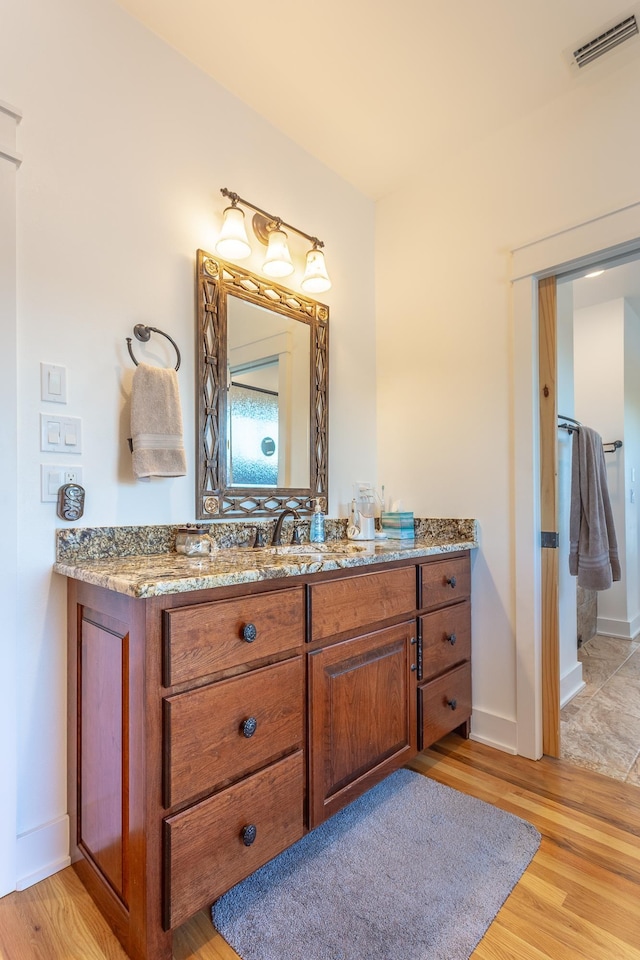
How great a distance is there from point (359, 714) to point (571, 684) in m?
1.60

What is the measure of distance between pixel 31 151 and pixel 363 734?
78.9 inches

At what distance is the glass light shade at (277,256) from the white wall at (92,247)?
0.22m

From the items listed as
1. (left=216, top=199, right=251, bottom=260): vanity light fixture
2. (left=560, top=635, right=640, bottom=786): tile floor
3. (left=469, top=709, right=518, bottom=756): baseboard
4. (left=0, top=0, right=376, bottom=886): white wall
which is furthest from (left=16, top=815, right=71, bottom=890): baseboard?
(left=216, top=199, right=251, bottom=260): vanity light fixture

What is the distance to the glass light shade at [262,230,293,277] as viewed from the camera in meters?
1.94

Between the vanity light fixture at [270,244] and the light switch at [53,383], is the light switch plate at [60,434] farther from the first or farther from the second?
the vanity light fixture at [270,244]

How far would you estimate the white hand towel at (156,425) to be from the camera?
58.0 inches

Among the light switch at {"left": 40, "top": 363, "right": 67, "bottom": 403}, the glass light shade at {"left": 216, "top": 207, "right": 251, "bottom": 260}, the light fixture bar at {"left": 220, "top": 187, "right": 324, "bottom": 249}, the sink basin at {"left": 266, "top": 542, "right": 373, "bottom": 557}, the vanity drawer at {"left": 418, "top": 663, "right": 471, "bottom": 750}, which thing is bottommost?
the vanity drawer at {"left": 418, "top": 663, "right": 471, "bottom": 750}

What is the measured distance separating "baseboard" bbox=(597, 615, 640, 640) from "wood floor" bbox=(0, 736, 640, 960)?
215cm

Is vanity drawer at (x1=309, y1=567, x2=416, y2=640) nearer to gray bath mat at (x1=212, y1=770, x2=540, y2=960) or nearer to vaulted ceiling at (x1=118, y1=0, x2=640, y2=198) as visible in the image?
gray bath mat at (x1=212, y1=770, x2=540, y2=960)

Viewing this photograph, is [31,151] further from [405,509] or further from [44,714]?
[405,509]

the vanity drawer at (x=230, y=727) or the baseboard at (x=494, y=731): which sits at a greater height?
the vanity drawer at (x=230, y=727)

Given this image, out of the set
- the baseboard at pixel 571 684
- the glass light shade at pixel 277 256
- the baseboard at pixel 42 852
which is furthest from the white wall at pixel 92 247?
the baseboard at pixel 571 684

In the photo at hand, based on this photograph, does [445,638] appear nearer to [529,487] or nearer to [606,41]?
[529,487]

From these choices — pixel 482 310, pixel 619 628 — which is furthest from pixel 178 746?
pixel 619 628
